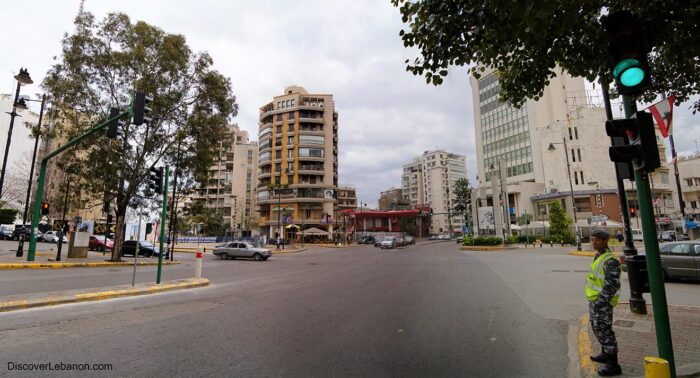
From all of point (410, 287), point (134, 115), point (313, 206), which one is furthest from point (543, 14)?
point (313, 206)

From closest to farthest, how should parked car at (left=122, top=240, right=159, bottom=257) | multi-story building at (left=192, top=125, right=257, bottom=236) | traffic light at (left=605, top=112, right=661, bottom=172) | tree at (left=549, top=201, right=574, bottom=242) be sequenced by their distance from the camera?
1. traffic light at (left=605, top=112, right=661, bottom=172)
2. parked car at (left=122, top=240, right=159, bottom=257)
3. tree at (left=549, top=201, right=574, bottom=242)
4. multi-story building at (left=192, top=125, right=257, bottom=236)

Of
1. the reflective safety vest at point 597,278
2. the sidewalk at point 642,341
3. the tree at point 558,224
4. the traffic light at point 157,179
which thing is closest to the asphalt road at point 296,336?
the sidewalk at point 642,341

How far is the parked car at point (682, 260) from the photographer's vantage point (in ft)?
39.5

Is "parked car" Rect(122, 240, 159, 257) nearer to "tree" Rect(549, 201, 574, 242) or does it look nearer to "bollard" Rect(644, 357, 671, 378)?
"bollard" Rect(644, 357, 671, 378)

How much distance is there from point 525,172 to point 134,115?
7304 cm

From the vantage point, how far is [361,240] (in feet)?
243

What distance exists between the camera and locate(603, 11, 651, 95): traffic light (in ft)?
11.9

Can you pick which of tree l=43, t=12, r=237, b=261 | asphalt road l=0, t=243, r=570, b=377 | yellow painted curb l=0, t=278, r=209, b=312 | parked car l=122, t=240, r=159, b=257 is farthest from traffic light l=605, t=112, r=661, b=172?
parked car l=122, t=240, r=159, b=257

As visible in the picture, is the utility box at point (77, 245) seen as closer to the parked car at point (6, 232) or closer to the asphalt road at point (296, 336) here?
the asphalt road at point (296, 336)

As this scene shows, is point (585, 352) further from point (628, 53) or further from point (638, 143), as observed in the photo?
point (628, 53)

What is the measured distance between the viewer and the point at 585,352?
5.06 meters

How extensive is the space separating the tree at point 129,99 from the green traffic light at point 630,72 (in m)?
22.9

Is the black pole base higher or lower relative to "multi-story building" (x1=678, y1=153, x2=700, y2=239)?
lower

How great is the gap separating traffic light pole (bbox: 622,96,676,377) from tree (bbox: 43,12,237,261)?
76.3 ft
